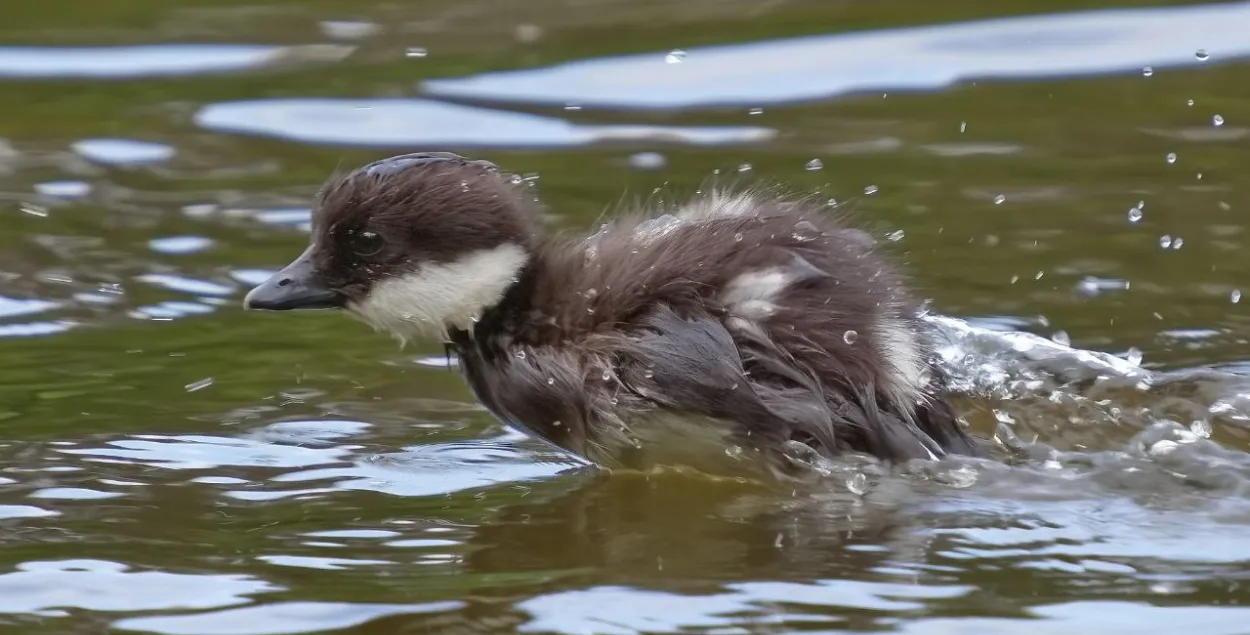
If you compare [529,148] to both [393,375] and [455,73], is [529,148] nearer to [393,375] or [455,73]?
[455,73]

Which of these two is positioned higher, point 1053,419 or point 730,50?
point 730,50

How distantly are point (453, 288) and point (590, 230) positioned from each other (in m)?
0.79

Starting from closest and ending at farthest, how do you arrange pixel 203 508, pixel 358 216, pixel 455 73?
pixel 203 508 < pixel 358 216 < pixel 455 73

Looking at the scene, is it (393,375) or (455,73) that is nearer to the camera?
(393,375)

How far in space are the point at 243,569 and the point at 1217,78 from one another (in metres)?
5.94

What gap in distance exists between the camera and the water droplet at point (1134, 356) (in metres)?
6.21

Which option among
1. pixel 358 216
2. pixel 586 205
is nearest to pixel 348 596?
pixel 358 216

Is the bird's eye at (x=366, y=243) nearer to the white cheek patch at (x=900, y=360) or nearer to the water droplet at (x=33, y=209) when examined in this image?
the white cheek patch at (x=900, y=360)

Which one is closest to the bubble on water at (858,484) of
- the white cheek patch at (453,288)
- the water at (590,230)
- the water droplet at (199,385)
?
the water at (590,230)

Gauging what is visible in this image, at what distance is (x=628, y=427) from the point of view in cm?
508

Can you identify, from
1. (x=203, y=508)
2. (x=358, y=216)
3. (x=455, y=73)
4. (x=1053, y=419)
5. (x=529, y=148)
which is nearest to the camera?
(x=203, y=508)

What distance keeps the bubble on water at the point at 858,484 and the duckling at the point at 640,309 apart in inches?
2.5

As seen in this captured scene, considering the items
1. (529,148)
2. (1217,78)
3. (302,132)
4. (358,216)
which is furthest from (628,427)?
(1217,78)

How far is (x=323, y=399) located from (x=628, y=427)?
4.23 feet
